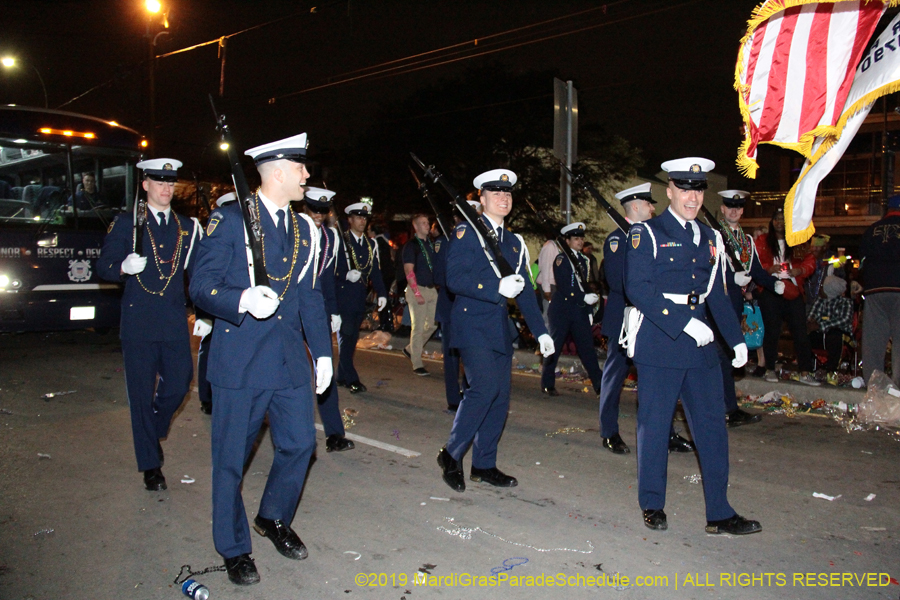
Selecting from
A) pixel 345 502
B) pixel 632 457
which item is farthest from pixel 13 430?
pixel 632 457

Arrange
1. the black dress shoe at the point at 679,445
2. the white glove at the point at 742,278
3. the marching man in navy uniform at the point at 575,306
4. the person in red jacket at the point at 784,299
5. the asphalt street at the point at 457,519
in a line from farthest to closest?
the person in red jacket at the point at 784,299
the marching man in navy uniform at the point at 575,306
the white glove at the point at 742,278
the black dress shoe at the point at 679,445
the asphalt street at the point at 457,519

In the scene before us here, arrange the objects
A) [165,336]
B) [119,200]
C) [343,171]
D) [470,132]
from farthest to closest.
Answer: [343,171], [470,132], [119,200], [165,336]

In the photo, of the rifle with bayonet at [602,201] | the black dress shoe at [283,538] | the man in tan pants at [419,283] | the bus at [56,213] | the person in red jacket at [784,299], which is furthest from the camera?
the bus at [56,213]

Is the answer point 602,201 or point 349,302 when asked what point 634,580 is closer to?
point 602,201

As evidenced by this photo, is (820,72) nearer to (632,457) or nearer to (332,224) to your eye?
(632,457)

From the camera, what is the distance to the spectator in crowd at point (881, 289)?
725 centimetres

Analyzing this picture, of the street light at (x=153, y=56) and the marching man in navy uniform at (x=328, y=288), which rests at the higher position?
the street light at (x=153, y=56)

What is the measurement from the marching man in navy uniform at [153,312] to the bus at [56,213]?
20.7 feet

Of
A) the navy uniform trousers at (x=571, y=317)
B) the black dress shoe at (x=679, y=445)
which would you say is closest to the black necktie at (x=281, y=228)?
the black dress shoe at (x=679, y=445)

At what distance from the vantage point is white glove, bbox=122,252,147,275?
4.85 metres

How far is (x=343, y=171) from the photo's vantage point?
105 feet

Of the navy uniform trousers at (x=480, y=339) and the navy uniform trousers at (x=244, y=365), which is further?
the navy uniform trousers at (x=480, y=339)

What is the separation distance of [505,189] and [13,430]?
4.82m

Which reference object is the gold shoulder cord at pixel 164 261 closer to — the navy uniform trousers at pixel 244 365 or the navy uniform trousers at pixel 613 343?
the navy uniform trousers at pixel 244 365
